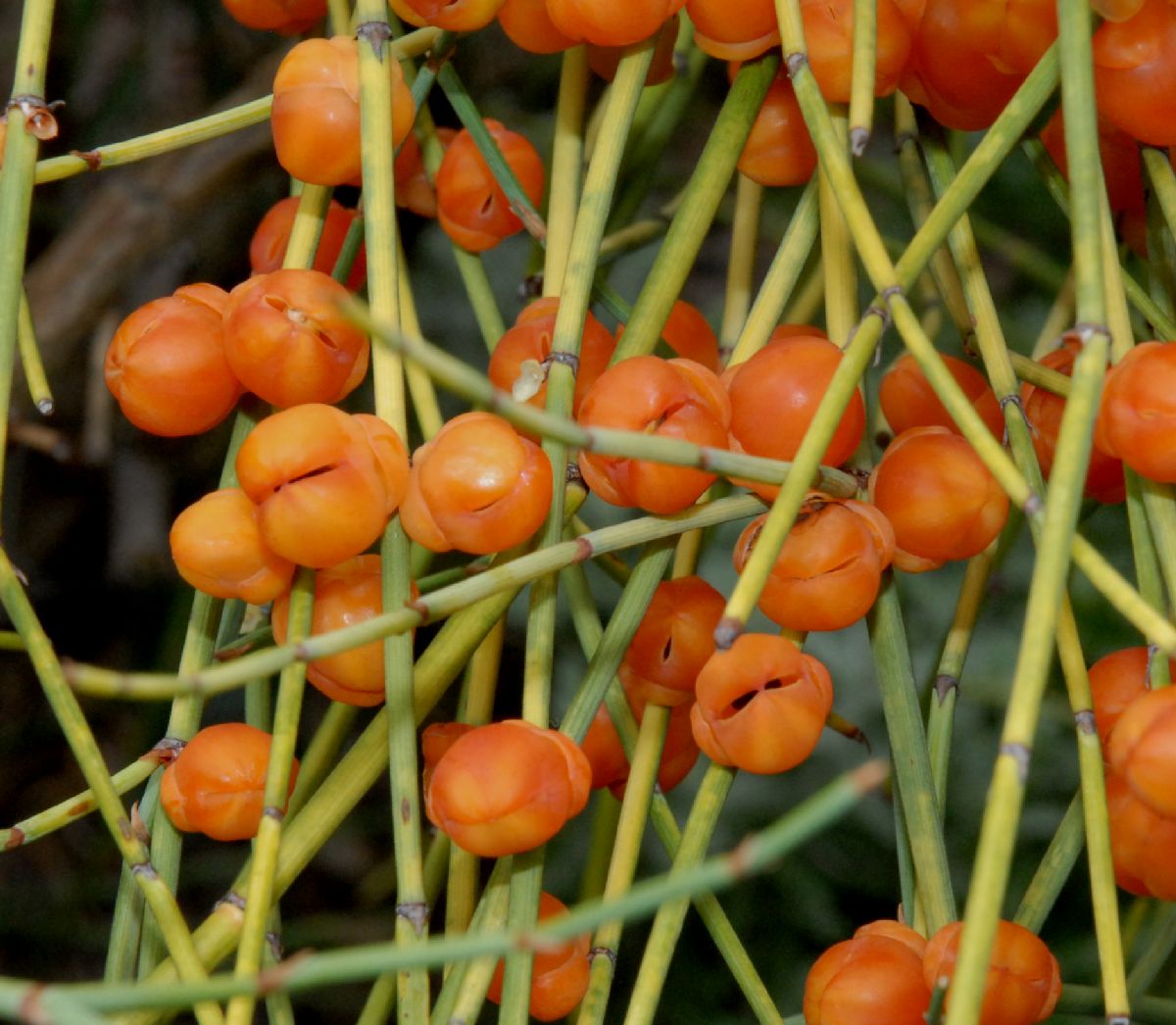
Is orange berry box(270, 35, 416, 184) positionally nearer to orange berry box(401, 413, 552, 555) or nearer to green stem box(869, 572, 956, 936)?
orange berry box(401, 413, 552, 555)

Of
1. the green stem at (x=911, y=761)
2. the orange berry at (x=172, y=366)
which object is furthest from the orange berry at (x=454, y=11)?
the green stem at (x=911, y=761)

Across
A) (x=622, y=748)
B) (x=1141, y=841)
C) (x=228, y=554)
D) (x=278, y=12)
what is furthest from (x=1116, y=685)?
(x=278, y=12)

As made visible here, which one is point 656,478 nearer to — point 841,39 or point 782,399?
point 782,399

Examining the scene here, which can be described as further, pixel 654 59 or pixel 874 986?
pixel 654 59

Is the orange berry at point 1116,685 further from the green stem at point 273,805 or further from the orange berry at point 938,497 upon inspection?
the green stem at point 273,805

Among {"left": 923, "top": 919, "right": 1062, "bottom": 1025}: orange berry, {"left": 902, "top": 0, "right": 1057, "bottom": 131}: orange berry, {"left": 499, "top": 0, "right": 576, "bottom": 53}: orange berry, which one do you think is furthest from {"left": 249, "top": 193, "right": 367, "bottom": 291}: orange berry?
{"left": 923, "top": 919, "right": 1062, "bottom": 1025}: orange berry

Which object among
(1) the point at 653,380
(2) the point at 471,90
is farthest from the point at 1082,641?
(1) the point at 653,380
